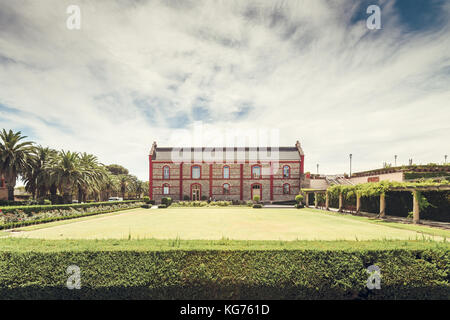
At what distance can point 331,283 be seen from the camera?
14.4 ft

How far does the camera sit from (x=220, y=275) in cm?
433

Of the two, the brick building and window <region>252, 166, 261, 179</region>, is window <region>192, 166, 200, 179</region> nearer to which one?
the brick building

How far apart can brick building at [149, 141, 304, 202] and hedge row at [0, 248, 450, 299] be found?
34.9 metres

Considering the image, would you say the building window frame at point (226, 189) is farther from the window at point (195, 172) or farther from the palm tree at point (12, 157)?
the palm tree at point (12, 157)

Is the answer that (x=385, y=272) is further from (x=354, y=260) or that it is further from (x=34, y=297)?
(x=34, y=297)

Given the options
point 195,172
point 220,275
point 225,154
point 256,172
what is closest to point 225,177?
point 225,154

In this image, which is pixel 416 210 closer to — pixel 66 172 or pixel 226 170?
pixel 226 170

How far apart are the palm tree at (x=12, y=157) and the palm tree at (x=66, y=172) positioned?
238 centimetres

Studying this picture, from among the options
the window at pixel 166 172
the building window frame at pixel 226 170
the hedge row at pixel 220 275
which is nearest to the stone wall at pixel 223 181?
the building window frame at pixel 226 170

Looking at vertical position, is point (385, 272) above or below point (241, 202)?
above

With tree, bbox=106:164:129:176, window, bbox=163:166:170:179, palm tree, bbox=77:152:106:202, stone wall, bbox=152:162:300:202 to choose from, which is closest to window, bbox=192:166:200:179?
stone wall, bbox=152:162:300:202

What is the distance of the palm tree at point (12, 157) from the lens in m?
22.8

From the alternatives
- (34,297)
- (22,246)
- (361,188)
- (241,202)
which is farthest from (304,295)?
(241,202)
